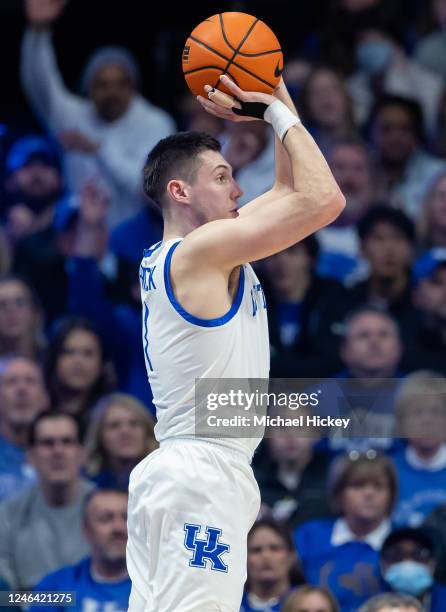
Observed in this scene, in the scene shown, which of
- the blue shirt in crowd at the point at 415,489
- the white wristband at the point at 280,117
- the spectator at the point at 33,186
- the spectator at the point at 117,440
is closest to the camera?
the white wristband at the point at 280,117

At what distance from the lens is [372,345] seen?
8.35 m

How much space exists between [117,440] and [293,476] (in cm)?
109

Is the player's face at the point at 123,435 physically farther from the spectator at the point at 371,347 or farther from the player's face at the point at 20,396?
the spectator at the point at 371,347

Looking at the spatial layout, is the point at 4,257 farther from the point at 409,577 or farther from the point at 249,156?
the point at 409,577

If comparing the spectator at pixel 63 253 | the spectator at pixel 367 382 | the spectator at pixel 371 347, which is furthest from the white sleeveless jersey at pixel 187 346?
the spectator at pixel 63 253

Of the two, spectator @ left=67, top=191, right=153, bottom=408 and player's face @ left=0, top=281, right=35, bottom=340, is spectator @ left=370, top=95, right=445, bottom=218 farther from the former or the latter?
player's face @ left=0, top=281, right=35, bottom=340

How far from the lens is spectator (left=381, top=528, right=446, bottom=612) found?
22.4ft

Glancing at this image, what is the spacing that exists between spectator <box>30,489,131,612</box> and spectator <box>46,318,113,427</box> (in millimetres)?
1193

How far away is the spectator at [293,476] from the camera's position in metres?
7.61

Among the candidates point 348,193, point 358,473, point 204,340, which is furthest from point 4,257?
point 204,340

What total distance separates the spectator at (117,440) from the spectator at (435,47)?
435cm

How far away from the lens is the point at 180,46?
1045 cm

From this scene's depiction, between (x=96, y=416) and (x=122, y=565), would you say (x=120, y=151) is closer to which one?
(x=96, y=416)

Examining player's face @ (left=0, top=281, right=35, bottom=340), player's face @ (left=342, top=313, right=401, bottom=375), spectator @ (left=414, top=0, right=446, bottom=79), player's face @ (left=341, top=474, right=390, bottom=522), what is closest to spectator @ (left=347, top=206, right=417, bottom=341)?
player's face @ (left=342, top=313, right=401, bottom=375)
